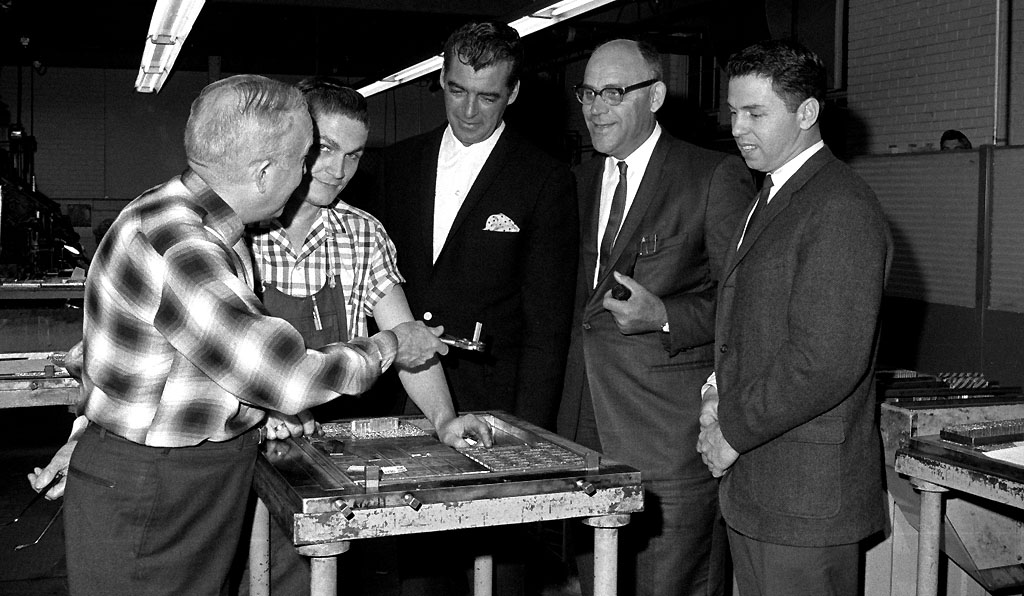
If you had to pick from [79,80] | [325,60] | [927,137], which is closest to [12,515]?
[927,137]

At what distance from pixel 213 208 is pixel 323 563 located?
618mm

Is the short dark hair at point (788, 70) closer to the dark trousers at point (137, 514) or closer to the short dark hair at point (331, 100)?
the short dark hair at point (331, 100)

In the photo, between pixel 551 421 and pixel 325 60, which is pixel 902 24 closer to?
pixel 551 421

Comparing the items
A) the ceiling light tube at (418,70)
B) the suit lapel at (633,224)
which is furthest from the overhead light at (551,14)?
the ceiling light tube at (418,70)

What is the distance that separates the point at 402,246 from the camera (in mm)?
2682

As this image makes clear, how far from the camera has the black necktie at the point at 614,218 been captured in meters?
2.65

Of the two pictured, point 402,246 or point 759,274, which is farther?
point 402,246

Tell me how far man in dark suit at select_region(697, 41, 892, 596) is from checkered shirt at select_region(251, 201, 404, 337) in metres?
0.81

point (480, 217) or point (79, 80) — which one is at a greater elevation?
point (79, 80)

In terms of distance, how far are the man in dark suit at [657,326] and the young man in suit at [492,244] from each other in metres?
0.13

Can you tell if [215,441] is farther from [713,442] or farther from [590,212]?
[590,212]

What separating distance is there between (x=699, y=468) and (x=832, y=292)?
30.5 inches

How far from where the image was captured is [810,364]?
1991 millimetres

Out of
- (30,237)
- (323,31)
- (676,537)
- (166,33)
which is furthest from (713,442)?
(323,31)
